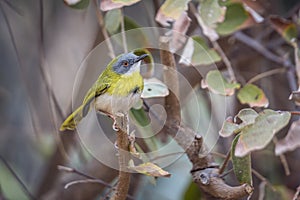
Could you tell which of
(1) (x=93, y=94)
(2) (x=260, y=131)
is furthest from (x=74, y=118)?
(2) (x=260, y=131)

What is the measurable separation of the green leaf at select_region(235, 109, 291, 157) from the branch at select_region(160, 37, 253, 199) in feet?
0.71

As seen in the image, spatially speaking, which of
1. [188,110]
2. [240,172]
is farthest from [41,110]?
[240,172]

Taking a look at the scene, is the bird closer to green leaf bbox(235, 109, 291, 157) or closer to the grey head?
the grey head

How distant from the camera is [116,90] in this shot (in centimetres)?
104

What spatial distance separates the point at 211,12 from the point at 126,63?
0.18m

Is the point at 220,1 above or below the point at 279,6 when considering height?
above

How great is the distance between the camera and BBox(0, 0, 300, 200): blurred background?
148 centimetres

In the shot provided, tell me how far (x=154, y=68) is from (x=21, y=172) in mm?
859

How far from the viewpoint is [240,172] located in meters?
0.97

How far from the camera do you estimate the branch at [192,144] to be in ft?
3.33

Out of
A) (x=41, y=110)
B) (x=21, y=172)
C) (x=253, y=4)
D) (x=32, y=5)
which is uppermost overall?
(x=253, y=4)

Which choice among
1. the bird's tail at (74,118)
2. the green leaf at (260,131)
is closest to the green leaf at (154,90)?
the bird's tail at (74,118)

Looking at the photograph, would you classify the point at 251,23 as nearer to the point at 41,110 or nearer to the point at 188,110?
the point at 188,110

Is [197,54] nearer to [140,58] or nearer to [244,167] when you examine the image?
[140,58]
